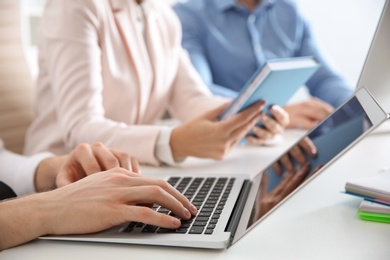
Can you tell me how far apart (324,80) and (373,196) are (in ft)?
3.58

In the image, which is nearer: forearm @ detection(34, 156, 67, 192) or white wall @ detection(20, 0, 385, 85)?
forearm @ detection(34, 156, 67, 192)

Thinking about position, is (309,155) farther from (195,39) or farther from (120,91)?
(195,39)

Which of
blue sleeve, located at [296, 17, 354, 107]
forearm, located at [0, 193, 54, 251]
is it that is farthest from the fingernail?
blue sleeve, located at [296, 17, 354, 107]

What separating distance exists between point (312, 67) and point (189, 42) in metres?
0.92

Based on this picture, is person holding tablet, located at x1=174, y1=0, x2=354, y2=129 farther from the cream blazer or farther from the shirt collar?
the cream blazer

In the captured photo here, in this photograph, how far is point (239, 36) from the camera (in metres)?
1.96

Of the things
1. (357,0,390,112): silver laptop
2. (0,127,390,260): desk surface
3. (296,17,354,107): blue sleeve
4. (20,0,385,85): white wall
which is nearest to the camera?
(0,127,390,260): desk surface

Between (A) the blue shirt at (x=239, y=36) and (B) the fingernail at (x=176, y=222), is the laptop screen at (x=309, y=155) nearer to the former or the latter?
(B) the fingernail at (x=176, y=222)

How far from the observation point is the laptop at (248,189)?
1.98ft

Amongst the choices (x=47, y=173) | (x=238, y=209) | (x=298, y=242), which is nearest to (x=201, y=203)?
(x=238, y=209)

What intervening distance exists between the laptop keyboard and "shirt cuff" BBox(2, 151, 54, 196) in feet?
0.82

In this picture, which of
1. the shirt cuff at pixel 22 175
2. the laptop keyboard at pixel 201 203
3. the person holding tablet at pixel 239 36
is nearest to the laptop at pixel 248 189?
the laptop keyboard at pixel 201 203

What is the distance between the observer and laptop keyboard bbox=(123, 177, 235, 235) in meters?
0.63

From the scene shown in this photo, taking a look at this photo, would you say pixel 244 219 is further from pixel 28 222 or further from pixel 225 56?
pixel 225 56
